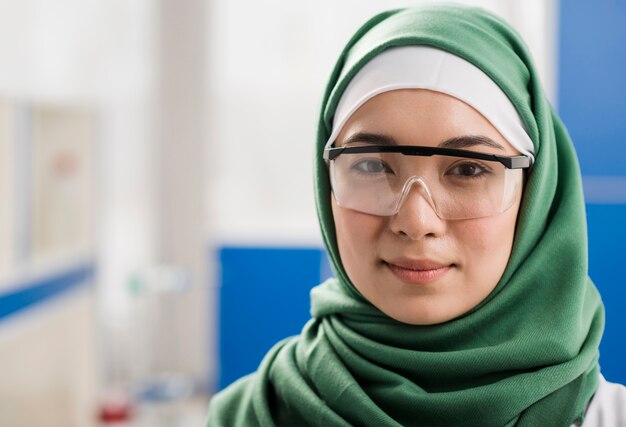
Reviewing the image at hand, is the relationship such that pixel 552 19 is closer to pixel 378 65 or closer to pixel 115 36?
pixel 378 65

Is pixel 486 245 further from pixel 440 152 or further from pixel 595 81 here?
pixel 595 81

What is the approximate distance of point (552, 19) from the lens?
284cm

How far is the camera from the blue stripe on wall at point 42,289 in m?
2.72

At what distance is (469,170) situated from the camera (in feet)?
3.63

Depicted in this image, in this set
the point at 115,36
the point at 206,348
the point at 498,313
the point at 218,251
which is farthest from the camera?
the point at 206,348

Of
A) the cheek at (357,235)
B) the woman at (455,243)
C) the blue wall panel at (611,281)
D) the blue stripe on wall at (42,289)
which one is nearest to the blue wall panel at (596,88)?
the blue wall panel at (611,281)

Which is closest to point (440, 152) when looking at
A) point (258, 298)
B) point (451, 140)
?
point (451, 140)

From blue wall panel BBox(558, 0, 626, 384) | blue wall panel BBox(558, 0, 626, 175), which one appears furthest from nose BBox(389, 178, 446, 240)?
blue wall panel BBox(558, 0, 626, 175)

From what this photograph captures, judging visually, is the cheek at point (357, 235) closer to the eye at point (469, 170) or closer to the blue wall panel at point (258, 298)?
the eye at point (469, 170)

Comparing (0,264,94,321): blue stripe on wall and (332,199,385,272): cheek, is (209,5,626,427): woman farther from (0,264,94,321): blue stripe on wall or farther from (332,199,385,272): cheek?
(0,264,94,321): blue stripe on wall

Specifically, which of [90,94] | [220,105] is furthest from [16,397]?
[220,105]

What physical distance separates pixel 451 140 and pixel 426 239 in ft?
0.45

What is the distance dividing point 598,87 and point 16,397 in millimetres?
2227

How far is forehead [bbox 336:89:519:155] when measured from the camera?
1.09 m
